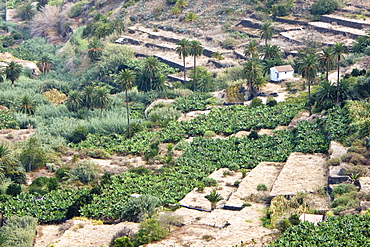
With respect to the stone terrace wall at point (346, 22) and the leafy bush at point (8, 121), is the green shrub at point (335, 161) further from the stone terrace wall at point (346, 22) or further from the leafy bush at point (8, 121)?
the stone terrace wall at point (346, 22)

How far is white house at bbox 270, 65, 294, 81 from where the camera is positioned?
116 metres

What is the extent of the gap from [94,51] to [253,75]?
40523mm

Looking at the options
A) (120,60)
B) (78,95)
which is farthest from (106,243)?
(120,60)

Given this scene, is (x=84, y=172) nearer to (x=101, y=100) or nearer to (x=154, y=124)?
(x=154, y=124)

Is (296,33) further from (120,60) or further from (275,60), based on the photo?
(120,60)

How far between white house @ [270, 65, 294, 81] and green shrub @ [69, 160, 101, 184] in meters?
39.7

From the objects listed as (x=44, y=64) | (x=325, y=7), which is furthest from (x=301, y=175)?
(x=44, y=64)

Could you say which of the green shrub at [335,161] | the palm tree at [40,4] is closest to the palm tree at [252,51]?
the green shrub at [335,161]

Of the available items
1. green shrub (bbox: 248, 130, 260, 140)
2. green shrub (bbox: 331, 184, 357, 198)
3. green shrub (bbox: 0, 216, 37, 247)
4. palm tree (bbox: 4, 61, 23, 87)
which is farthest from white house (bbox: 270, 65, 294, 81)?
green shrub (bbox: 0, 216, 37, 247)

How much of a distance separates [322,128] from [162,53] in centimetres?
5763

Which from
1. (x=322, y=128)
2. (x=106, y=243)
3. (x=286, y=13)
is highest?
(x=286, y=13)

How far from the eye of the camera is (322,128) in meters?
89.1

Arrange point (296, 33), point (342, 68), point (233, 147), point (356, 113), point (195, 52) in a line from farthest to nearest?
point (296, 33), point (195, 52), point (342, 68), point (233, 147), point (356, 113)

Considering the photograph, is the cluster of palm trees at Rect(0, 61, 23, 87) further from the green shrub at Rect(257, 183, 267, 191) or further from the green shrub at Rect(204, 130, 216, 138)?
the green shrub at Rect(257, 183, 267, 191)
